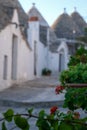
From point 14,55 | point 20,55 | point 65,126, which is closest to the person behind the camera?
point 65,126

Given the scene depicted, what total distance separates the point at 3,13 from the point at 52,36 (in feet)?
72.7

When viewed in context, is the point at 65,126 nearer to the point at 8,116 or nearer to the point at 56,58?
the point at 8,116

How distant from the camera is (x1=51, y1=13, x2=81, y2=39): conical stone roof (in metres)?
48.8

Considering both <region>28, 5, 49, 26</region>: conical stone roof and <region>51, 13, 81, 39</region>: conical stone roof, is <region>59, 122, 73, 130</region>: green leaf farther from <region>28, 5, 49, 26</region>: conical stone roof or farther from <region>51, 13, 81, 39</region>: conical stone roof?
<region>51, 13, 81, 39</region>: conical stone roof

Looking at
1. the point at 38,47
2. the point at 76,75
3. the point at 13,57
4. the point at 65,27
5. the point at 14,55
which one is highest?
the point at 65,27

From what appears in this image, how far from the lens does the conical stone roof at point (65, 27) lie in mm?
48844

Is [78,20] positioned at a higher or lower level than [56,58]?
higher

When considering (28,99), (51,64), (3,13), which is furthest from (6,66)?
(51,64)

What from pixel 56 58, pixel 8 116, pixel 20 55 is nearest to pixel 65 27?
pixel 56 58

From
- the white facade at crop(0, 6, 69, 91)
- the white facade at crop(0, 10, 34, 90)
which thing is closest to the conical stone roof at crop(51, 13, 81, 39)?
the white facade at crop(0, 6, 69, 91)

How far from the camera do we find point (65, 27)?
49875mm

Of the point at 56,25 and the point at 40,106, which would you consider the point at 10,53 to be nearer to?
the point at 40,106

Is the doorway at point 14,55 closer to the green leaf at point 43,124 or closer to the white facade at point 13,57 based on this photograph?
the white facade at point 13,57

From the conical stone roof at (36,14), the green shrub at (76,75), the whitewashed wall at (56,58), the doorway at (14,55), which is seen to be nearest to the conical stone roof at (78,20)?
the whitewashed wall at (56,58)
